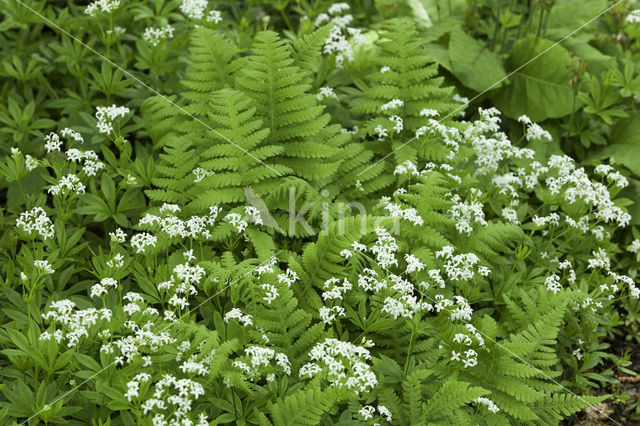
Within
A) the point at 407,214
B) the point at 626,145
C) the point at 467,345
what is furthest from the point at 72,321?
the point at 626,145

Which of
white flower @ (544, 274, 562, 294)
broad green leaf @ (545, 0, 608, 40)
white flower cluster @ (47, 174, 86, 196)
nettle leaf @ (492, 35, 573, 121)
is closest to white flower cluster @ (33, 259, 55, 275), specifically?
white flower cluster @ (47, 174, 86, 196)

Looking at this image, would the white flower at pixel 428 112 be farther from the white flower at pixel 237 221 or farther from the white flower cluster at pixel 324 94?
the white flower at pixel 237 221

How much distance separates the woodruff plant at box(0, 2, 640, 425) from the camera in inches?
125

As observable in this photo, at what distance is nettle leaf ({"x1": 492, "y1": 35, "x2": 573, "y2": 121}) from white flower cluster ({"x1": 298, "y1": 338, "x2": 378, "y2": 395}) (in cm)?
309

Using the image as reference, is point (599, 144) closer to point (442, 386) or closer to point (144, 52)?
point (442, 386)

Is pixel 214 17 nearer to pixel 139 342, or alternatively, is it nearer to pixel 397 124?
pixel 397 124

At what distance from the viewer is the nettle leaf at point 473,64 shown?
5.29 m

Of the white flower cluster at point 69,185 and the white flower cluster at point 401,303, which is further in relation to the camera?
the white flower cluster at point 69,185

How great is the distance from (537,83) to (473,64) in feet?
1.87

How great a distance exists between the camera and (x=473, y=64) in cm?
536

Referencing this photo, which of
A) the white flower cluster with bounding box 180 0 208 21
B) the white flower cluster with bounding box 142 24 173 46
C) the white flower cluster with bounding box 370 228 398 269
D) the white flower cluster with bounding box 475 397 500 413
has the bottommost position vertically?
the white flower cluster with bounding box 475 397 500 413

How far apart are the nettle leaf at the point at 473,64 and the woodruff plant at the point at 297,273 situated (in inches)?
21.8

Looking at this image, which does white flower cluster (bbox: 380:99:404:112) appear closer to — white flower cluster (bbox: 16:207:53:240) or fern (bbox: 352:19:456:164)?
fern (bbox: 352:19:456:164)

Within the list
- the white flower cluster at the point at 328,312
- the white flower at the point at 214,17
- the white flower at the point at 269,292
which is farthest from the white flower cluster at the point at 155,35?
the white flower cluster at the point at 328,312
